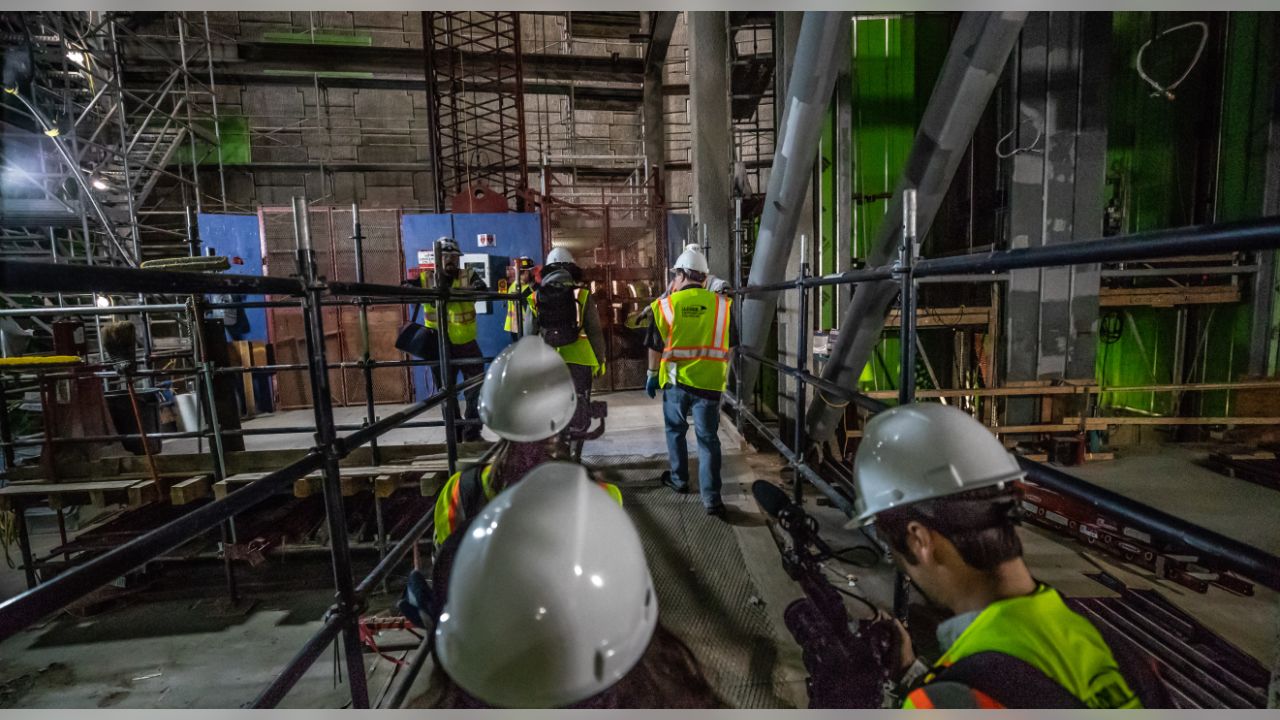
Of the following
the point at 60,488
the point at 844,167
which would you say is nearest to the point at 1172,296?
the point at 844,167

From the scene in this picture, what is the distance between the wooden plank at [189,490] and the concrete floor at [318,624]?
1.19 metres

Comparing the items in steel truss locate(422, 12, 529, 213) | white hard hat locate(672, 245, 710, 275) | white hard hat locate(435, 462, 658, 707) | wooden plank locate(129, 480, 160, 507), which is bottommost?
wooden plank locate(129, 480, 160, 507)

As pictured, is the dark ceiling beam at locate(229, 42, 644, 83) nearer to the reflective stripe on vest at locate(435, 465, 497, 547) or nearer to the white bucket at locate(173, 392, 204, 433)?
the white bucket at locate(173, 392, 204, 433)

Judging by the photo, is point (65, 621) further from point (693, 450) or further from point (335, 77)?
point (335, 77)

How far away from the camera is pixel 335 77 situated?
44.2 ft

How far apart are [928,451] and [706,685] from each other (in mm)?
1840

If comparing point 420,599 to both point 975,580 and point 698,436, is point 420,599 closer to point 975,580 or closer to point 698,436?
point 975,580

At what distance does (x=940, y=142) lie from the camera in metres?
3.74

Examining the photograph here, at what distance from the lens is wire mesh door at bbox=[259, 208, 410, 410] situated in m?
8.71

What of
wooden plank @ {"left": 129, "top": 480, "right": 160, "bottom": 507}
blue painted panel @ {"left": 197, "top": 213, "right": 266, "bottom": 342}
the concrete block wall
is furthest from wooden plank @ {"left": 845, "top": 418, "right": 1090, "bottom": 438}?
blue painted panel @ {"left": 197, "top": 213, "right": 266, "bottom": 342}

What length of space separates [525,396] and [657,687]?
5.34 ft

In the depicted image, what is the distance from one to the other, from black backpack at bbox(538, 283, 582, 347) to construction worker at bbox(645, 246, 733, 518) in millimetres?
939

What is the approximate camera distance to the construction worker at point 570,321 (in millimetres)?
4793

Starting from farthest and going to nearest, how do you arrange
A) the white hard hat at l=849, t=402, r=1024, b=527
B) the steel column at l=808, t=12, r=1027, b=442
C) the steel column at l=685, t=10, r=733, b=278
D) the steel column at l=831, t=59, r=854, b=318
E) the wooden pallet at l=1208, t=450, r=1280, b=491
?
the steel column at l=831, t=59, r=854, b=318, the steel column at l=685, t=10, r=733, b=278, the wooden pallet at l=1208, t=450, r=1280, b=491, the steel column at l=808, t=12, r=1027, b=442, the white hard hat at l=849, t=402, r=1024, b=527
